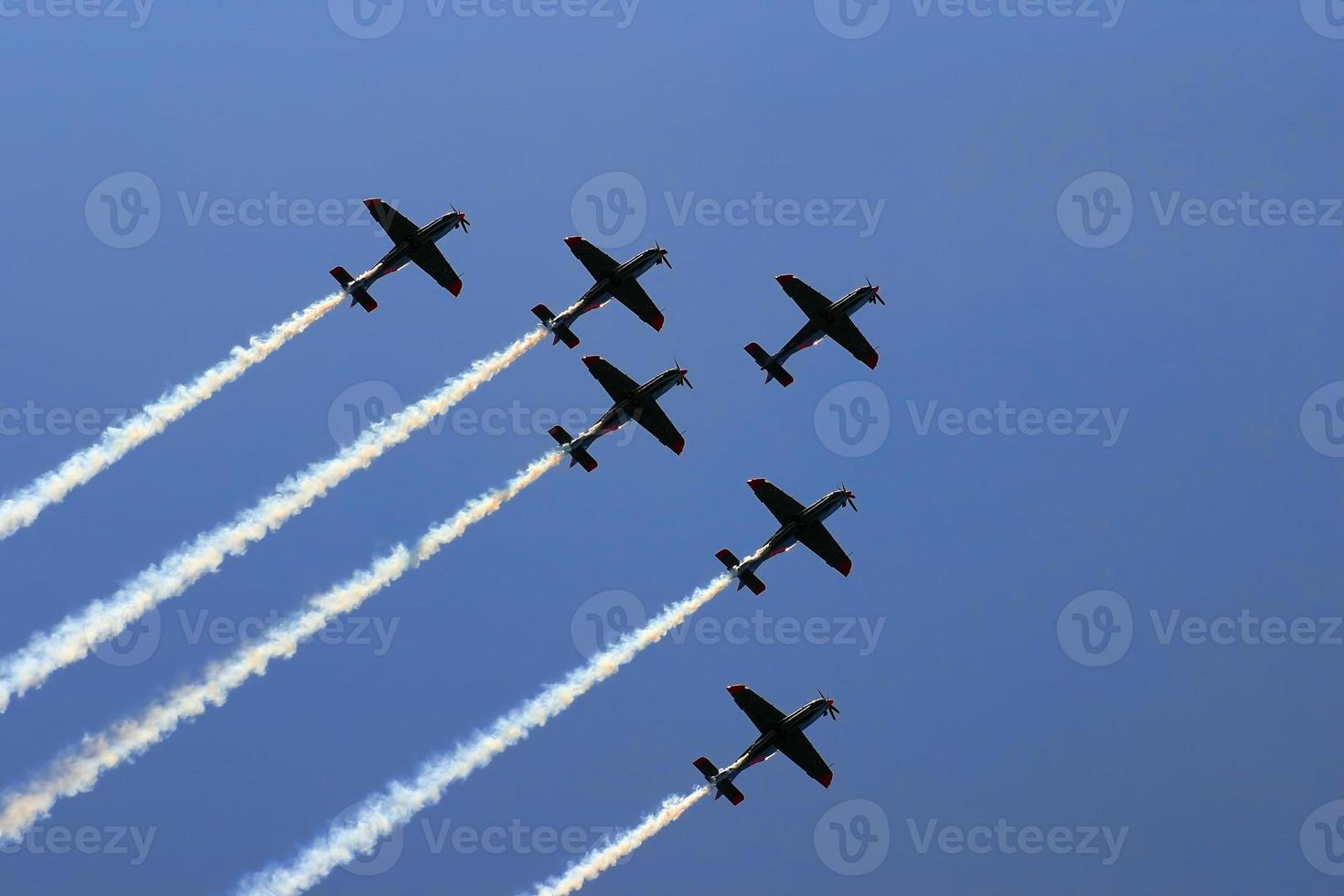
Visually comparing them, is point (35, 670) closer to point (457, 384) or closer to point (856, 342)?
point (457, 384)

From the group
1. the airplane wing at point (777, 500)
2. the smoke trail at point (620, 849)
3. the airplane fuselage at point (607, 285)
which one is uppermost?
the airplane fuselage at point (607, 285)

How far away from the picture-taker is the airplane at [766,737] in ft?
327

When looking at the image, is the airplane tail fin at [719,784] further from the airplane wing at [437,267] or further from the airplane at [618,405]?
the airplane wing at [437,267]

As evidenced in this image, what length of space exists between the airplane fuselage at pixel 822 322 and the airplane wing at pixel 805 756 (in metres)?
24.2

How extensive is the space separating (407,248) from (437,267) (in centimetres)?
266

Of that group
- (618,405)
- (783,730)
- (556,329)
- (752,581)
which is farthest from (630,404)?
(783,730)

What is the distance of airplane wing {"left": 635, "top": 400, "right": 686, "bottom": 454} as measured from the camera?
102938 millimetres

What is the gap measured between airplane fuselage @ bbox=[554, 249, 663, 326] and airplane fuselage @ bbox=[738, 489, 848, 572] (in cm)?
1794

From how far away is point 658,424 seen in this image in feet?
340

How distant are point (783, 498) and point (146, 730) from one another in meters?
39.6

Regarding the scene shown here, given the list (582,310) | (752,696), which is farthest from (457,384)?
(752,696)

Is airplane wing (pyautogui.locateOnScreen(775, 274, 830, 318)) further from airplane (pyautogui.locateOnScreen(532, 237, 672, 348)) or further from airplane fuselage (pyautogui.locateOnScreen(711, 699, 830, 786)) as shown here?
airplane fuselage (pyautogui.locateOnScreen(711, 699, 830, 786))

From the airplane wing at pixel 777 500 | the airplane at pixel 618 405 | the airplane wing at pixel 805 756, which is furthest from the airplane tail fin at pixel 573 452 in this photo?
the airplane wing at pixel 805 756

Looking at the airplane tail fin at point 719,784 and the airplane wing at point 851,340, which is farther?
the airplane wing at point 851,340
